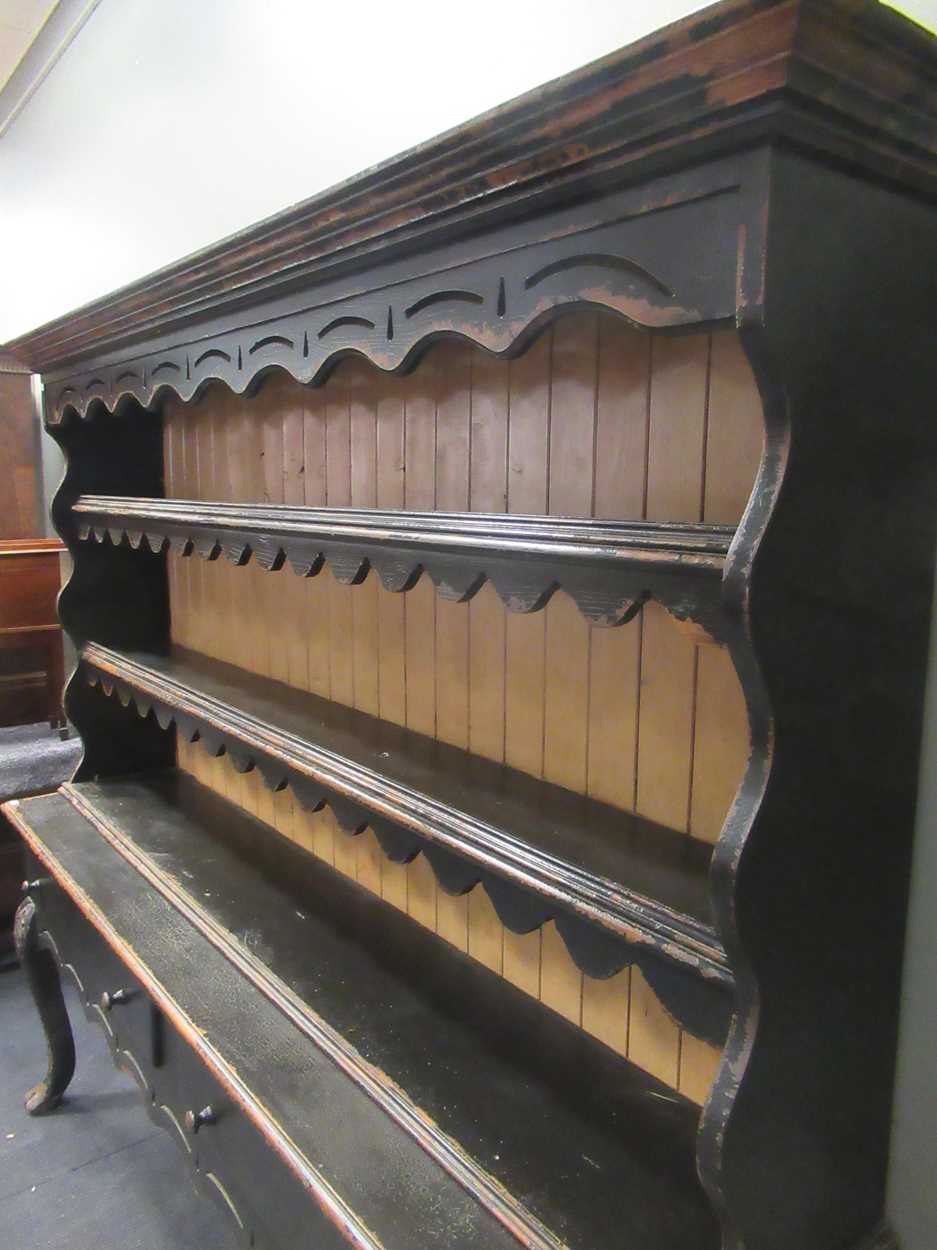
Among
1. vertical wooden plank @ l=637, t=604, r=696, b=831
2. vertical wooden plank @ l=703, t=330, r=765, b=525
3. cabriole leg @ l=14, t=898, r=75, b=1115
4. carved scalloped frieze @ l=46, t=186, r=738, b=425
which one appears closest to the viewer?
carved scalloped frieze @ l=46, t=186, r=738, b=425

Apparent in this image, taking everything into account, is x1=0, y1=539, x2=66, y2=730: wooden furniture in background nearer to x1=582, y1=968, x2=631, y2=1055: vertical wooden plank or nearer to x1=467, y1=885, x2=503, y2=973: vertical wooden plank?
x1=467, y1=885, x2=503, y2=973: vertical wooden plank

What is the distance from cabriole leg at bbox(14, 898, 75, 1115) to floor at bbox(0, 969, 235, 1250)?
49 mm

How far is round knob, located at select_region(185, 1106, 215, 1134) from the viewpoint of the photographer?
1353mm

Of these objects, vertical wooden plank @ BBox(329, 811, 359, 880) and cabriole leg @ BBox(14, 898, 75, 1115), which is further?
cabriole leg @ BBox(14, 898, 75, 1115)

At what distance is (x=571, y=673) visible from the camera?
1.19 m

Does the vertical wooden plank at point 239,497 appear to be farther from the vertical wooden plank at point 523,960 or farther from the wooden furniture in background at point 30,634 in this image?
the wooden furniture in background at point 30,634

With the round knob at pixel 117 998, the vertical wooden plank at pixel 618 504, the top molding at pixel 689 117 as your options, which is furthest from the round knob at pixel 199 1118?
the top molding at pixel 689 117

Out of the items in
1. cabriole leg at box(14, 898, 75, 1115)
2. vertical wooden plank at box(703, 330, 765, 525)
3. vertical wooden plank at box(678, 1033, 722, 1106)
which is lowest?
cabriole leg at box(14, 898, 75, 1115)

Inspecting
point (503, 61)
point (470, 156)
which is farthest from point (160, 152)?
point (470, 156)

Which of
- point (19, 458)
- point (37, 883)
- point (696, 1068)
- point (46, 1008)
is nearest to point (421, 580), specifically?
point (696, 1068)

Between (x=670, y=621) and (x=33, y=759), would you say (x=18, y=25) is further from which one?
(x=670, y=621)

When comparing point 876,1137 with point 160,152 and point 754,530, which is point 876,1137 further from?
point 160,152

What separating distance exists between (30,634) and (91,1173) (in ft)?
5.83

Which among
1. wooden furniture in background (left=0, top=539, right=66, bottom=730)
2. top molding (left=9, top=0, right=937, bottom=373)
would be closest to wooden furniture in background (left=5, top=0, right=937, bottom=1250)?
top molding (left=9, top=0, right=937, bottom=373)
